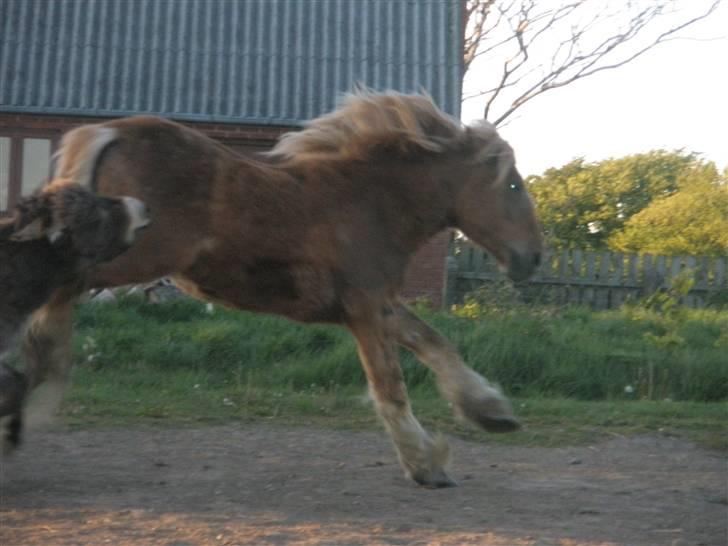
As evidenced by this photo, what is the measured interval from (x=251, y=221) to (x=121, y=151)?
2.28ft

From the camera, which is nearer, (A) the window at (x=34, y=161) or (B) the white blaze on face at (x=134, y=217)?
(B) the white blaze on face at (x=134, y=217)

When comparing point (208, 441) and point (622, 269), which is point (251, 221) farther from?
point (622, 269)

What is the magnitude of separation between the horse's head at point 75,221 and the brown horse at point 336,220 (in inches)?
5.1

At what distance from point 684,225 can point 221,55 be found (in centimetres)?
1218

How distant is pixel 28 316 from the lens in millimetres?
5633

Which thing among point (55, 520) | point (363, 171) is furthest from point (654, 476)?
point (55, 520)

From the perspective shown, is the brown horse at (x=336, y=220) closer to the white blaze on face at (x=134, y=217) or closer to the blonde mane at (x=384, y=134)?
the blonde mane at (x=384, y=134)

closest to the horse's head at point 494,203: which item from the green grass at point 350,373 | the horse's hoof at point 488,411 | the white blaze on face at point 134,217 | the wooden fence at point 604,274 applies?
the horse's hoof at point 488,411

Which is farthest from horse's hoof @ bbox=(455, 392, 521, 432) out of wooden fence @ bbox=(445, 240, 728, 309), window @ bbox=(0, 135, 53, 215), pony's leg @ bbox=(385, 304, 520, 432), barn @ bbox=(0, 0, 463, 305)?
window @ bbox=(0, 135, 53, 215)

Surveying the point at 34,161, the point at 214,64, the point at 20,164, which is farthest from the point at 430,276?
the point at 20,164

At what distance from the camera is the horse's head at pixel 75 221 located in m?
5.43

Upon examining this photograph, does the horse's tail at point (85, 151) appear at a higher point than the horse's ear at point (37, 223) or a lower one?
higher

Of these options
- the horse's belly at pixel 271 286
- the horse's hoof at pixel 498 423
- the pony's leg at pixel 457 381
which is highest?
the horse's belly at pixel 271 286

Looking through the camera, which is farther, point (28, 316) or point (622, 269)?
point (622, 269)
